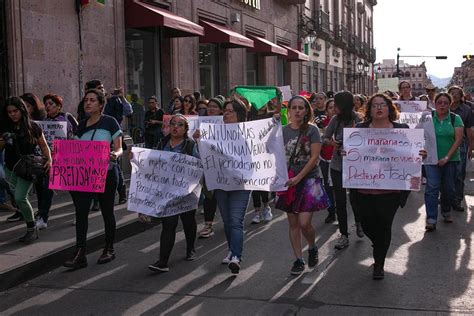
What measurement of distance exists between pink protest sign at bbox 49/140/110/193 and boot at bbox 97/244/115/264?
0.78m

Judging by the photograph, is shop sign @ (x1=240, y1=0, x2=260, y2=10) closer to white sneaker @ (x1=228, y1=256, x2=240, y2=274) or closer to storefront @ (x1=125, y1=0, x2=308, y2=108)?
storefront @ (x1=125, y1=0, x2=308, y2=108)

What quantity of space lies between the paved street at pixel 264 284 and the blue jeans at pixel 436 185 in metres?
0.39

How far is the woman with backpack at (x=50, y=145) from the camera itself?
713 cm

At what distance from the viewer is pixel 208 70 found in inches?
743

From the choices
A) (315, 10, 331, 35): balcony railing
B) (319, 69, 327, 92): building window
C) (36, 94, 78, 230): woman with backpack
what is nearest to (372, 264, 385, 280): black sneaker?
(36, 94, 78, 230): woman with backpack

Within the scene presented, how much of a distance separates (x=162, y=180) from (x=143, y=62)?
9717 mm

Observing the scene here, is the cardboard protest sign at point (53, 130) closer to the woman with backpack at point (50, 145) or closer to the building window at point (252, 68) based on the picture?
the woman with backpack at point (50, 145)

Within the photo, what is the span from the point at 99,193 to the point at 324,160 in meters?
3.26

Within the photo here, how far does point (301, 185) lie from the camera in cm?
538

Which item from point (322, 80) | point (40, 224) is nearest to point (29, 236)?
point (40, 224)

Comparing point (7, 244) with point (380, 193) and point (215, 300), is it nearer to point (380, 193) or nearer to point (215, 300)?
point (215, 300)

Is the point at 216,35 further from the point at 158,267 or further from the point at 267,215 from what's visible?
the point at 158,267

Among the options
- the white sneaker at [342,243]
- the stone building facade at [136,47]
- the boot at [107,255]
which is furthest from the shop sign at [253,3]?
the boot at [107,255]

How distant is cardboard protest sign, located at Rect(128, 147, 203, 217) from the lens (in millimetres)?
5719
